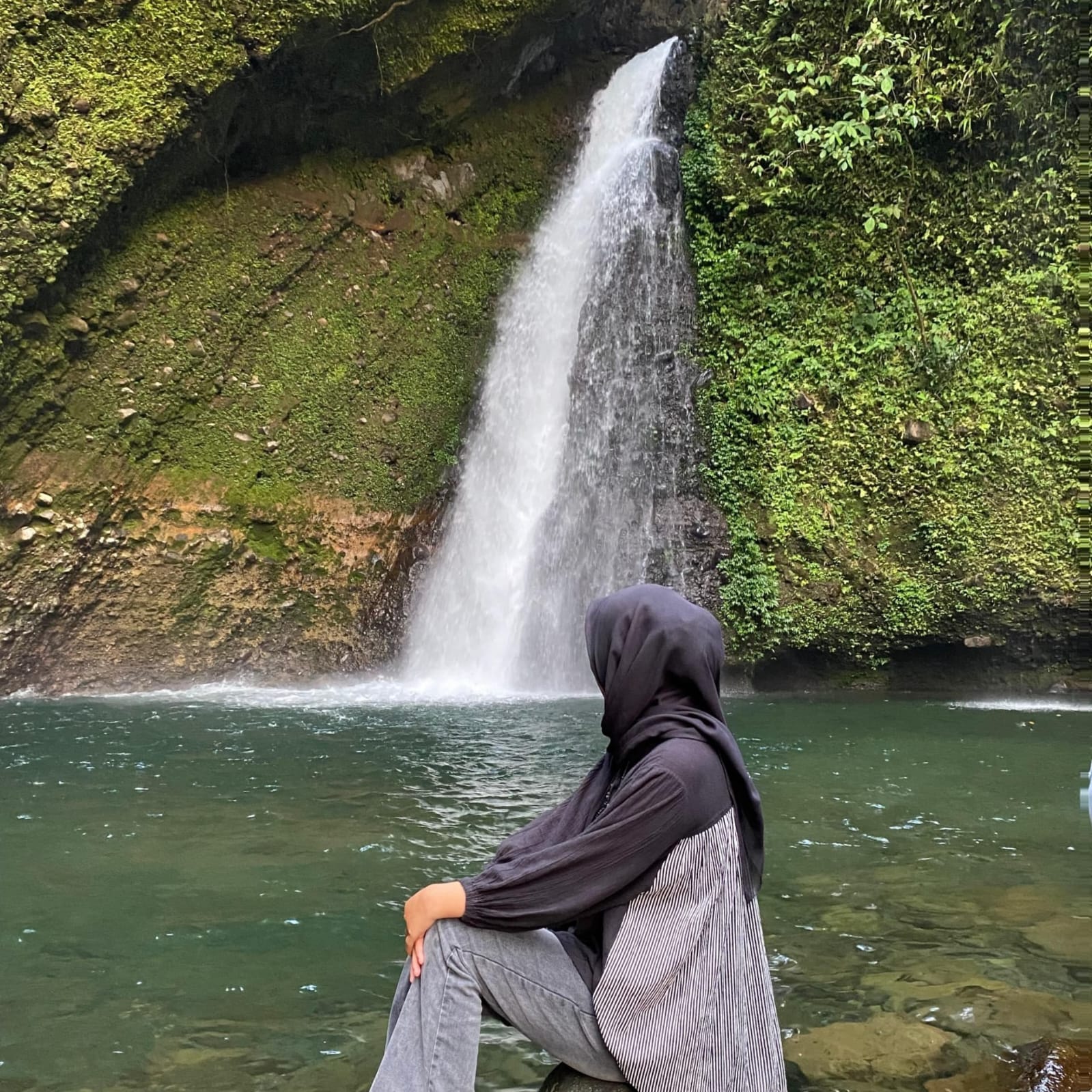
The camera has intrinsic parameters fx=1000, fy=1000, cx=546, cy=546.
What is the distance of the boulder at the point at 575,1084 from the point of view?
188cm

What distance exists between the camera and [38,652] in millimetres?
9961

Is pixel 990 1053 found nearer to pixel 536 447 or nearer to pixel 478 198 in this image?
pixel 536 447

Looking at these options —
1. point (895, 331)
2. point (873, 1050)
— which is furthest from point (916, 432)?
point (873, 1050)

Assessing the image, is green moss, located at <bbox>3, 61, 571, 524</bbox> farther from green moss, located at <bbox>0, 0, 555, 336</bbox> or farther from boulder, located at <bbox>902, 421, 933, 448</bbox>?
boulder, located at <bbox>902, 421, 933, 448</bbox>

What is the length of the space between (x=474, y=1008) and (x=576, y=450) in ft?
32.9

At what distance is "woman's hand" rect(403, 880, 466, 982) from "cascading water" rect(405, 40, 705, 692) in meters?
8.52

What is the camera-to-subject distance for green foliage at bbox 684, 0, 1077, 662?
10.2 m

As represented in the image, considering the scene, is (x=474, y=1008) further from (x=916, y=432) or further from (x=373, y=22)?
(x=373, y=22)

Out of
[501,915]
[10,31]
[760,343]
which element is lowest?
[501,915]

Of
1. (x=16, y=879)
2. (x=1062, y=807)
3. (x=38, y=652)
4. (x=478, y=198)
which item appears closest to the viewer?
(x=16, y=879)

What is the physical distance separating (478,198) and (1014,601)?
26.6 feet

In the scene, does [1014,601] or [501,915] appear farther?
[1014,601]

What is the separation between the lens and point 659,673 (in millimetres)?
1830

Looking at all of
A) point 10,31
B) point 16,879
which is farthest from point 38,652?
point 16,879
